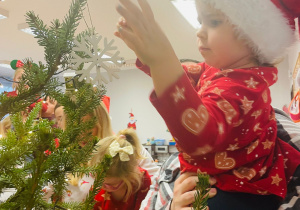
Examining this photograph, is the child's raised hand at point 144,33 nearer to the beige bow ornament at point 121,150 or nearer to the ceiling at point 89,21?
the beige bow ornament at point 121,150

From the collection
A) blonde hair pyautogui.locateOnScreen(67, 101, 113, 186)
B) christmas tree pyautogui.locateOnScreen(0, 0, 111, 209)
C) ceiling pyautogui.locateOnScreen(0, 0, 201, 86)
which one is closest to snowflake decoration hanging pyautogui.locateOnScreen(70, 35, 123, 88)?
christmas tree pyautogui.locateOnScreen(0, 0, 111, 209)

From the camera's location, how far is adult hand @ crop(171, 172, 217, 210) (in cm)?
53

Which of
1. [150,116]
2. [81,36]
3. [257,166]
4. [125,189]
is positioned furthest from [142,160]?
[150,116]

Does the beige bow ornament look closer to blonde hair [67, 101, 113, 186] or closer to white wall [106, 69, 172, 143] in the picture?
blonde hair [67, 101, 113, 186]

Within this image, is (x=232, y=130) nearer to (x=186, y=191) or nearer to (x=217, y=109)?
(x=217, y=109)

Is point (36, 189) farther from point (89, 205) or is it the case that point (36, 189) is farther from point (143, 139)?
point (143, 139)

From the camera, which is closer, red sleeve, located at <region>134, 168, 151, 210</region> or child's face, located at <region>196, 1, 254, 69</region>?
child's face, located at <region>196, 1, 254, 69</region>

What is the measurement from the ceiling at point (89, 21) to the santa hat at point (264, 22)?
81.3 inches

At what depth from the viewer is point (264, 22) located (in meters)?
0.49

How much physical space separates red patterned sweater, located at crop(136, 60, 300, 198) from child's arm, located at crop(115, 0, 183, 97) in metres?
0.02

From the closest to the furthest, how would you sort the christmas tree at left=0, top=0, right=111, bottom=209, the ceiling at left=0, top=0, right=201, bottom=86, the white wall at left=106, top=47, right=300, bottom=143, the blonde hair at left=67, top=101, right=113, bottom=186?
the christmas tree at left=0, top=0, right=111, bottom=209 < the blonde hair at left=67, top=101, right=113, bottom=186 < the ceiling at left=0, top=0, right=201, bottom=86 < the white wall at left=106, top=47, right=300, bottom=143

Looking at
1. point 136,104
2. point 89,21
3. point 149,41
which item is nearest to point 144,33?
point 149,41

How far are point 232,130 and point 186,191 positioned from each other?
0.17 metres

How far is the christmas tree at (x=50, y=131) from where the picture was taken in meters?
0.33
